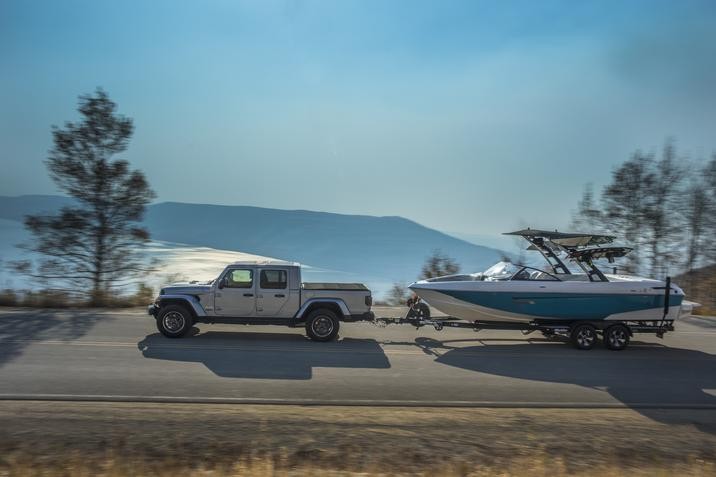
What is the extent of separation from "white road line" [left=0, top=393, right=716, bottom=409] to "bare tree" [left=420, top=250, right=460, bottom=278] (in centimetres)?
1645

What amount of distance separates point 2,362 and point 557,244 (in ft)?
41.8

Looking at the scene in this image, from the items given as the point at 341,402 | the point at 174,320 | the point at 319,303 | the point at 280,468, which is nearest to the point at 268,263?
the point at 319,303

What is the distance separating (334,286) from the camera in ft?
46.6

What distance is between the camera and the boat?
13.7 meters

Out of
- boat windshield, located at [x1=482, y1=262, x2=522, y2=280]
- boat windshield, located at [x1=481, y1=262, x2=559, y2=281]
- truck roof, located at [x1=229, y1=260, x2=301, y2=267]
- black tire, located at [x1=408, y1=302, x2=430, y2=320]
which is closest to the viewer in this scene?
truck roof, located at [x1=229, y1=260, x2=301, y2=267]

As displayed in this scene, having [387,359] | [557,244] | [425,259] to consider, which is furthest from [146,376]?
[425,259]

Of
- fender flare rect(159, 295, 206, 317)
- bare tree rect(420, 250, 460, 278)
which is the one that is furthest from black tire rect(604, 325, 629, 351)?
bare tree rect(420, 250, 460, 278)

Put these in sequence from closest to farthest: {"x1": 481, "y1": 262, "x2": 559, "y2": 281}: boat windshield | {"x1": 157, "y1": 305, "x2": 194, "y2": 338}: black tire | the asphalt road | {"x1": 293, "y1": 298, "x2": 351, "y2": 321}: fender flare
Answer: the asphalt road
{"x1": 157, "y1": 305, "x2": 194, "y2": 338}: black tire
{"x1": 293, "y1": 298, "x2": 351, "y2": 321}: fender flare
{"x1": 481, "y1": 262, "x2": 559, "y2": 281}: boat windshield

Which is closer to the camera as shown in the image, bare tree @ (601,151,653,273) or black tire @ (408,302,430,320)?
black tire @ (408,302,430,320)

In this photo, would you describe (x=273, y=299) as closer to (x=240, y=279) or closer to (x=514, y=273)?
(x=240, y=279)

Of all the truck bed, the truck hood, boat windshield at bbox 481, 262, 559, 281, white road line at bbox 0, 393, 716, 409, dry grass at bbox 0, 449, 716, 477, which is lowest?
dry grass at bbox 0, 449, 716, 477

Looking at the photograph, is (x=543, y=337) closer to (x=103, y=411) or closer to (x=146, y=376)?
(x=146, y=376)

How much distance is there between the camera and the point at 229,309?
44.1 feet

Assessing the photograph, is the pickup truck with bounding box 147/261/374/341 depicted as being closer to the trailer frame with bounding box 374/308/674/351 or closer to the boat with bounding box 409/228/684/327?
the trailer frame with bounding box 374/308/674/351
